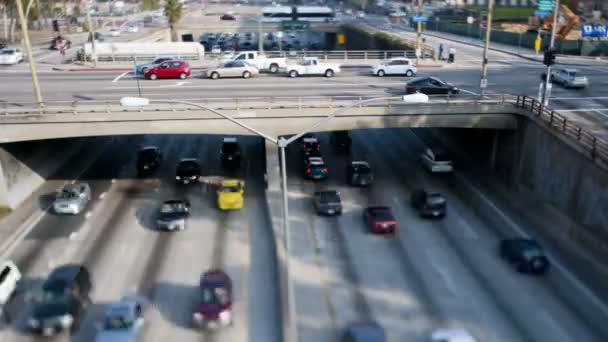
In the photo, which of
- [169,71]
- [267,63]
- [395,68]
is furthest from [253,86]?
[395,68]

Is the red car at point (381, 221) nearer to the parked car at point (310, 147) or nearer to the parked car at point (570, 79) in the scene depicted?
the parked car at point (310, 147)

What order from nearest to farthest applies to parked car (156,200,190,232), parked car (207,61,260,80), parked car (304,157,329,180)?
parked car (156,200,190,232) < parked car (304,157,329,180) < parked car (207,61,260,80)

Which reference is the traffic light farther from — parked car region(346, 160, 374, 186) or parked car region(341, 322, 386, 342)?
parked car region(341, 322, 386, 342)

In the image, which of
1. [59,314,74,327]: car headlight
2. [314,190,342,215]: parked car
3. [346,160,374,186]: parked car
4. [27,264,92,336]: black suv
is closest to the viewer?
[27,264,92,336]: black suv

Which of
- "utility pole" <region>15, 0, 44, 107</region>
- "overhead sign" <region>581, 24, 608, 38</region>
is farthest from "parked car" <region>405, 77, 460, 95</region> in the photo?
"overhead sign" <region>581, 24, 608, 38</region>

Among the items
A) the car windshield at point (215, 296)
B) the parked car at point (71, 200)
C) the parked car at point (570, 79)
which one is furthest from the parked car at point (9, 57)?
the parked car at point (570, 79)

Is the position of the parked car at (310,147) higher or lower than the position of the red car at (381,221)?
higher

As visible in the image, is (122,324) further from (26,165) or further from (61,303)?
(26,165)
